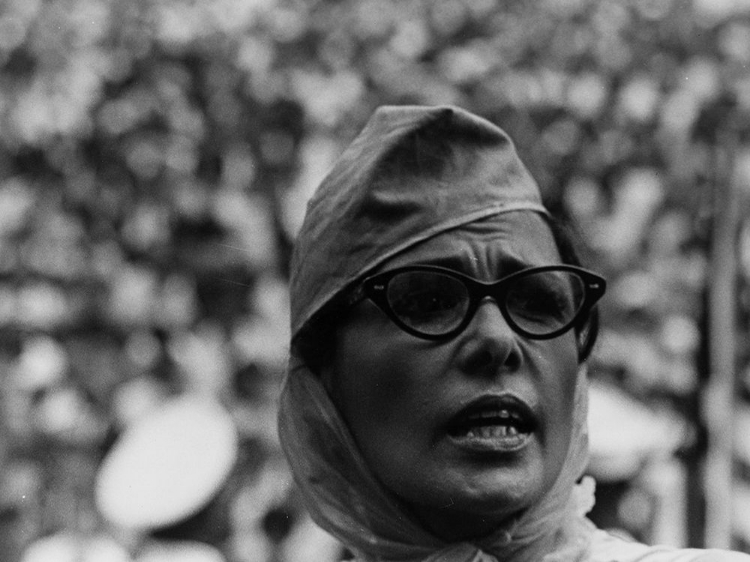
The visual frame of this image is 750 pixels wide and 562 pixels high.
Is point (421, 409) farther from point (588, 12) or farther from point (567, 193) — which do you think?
point (588, 12)

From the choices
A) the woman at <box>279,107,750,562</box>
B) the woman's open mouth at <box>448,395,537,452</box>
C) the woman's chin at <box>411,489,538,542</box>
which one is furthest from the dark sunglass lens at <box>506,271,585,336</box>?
the woman's chin at <box>411,489,538,542</box>

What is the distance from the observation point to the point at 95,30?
12.4ft

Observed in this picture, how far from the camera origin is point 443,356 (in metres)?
1.80

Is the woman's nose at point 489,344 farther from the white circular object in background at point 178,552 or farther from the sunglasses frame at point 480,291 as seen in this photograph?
the white circular object in background at point 178,552

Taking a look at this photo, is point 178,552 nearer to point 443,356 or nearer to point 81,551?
point 81,551

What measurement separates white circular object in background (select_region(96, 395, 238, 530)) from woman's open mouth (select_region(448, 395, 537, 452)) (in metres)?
1.82

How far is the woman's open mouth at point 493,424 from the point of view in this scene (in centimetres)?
176

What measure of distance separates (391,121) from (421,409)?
462 millimetres

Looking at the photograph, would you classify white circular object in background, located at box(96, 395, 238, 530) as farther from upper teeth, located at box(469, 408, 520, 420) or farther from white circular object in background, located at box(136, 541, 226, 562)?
upper teeth, located at box(469, 408, 520, 420)

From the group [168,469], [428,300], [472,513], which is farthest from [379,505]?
[168,469]

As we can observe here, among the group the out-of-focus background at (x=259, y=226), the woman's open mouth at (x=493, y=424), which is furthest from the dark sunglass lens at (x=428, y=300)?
the out-of-focus background at (x=259, y=226)

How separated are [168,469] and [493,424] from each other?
1.84 metres

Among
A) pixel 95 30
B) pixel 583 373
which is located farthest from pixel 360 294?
pixel 95 30

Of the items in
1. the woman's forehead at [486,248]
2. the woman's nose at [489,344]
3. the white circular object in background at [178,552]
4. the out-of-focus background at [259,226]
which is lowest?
the white circular object in background at [178,552]
